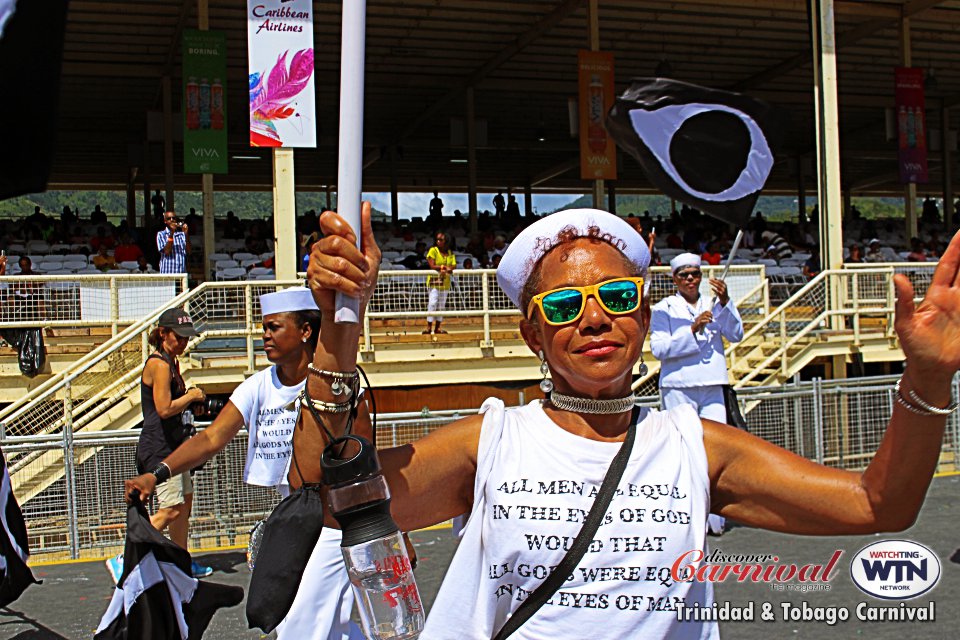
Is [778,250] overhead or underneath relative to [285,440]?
overhead

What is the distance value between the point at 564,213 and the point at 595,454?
0.59 m

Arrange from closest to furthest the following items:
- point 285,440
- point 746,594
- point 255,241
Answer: point 285,440
point 746,594
point 255,241

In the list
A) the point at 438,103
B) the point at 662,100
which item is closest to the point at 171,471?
the point at 662,100

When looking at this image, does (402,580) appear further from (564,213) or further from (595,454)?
(564,213)

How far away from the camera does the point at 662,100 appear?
6316 millimetres

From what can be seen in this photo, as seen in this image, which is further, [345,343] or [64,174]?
[64,174]

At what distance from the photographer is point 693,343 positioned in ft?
25.0

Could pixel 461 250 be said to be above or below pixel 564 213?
above

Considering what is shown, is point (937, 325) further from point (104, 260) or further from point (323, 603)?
point (104, 260)

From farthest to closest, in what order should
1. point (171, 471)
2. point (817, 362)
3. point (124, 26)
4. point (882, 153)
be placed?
point (882, 153)
point (124, 26)
point (817, 362)
point (171, 471)

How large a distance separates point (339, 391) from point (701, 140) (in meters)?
4.70

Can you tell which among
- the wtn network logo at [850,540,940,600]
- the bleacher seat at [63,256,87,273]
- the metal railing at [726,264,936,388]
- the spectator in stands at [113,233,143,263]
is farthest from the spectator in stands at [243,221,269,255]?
the wtn network logo at [850,540,940,600]

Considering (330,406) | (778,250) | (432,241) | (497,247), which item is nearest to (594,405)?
(330,406)

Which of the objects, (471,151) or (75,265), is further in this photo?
(471,151)
